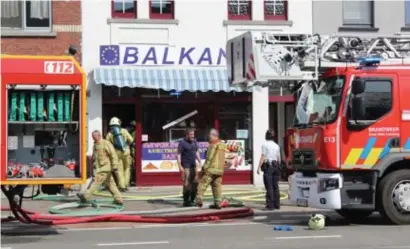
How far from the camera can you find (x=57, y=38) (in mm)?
20188

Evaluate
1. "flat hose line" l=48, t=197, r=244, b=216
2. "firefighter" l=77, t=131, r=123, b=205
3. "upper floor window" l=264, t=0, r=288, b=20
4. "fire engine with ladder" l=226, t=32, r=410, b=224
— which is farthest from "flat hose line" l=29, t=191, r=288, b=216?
"upper floor window" l=264, t=0, r=288, b=20

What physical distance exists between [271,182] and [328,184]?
2.66 meters

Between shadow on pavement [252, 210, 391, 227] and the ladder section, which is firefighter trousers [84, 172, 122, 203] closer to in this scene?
shadow on pavement [252, 210, 391, 227]

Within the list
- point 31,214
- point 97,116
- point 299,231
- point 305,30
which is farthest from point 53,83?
point 305,30

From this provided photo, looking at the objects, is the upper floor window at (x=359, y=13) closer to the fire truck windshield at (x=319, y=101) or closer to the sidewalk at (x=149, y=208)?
the sidewalk at (x=149, y=208)

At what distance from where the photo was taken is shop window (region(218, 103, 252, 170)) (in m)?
21.2

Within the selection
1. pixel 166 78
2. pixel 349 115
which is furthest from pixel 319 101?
pixel 166 78

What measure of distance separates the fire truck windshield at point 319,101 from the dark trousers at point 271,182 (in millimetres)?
→ 1778

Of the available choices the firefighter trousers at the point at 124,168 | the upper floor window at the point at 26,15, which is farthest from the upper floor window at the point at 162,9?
the firefighter trousers at the point at 124,168

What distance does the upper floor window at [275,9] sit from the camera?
21.4m

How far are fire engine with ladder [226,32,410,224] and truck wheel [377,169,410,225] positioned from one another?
0.02m

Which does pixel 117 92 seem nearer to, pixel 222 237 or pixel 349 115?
pixel 349 115

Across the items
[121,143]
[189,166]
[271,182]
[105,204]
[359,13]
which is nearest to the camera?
[271,182]

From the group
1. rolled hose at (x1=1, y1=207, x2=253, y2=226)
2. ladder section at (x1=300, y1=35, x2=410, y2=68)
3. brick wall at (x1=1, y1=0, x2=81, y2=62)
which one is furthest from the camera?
brick wall at (x1=1, y1=0, x2=81, y2=62)
